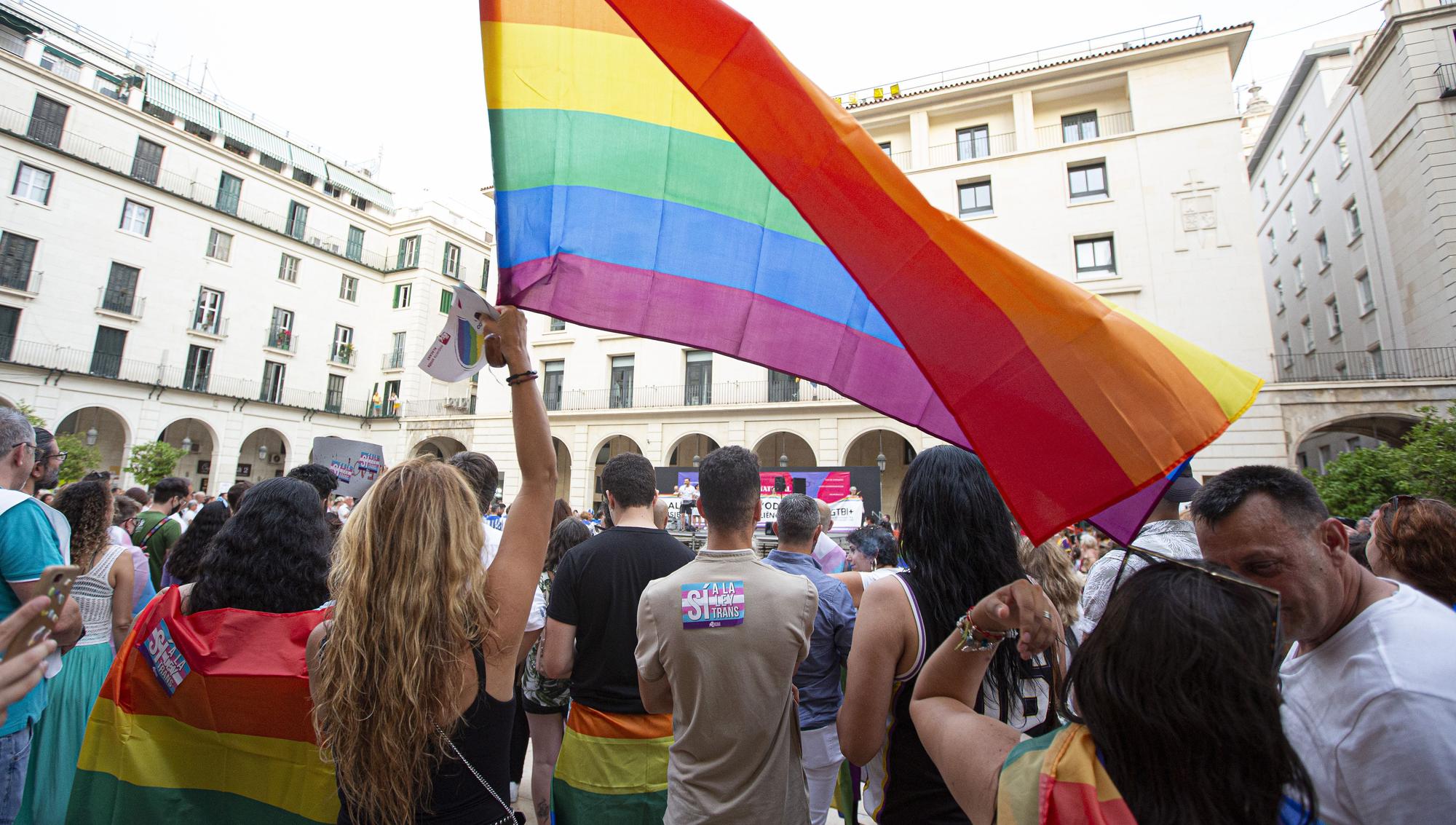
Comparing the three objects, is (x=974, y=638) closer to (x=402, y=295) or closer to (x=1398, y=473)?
(x=1398, y=473)

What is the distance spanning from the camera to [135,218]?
2548 centimetres

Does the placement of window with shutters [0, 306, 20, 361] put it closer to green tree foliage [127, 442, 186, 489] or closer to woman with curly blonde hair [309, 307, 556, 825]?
green tree foliage [127, 442, 186, 489]

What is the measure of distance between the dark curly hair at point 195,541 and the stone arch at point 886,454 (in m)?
19.0

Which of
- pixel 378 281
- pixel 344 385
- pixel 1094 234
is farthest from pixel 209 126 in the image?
pixel 1094 234

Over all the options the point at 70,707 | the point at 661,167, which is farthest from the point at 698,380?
the point at 661,167

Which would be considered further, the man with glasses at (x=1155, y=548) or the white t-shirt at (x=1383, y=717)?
the man with glasses at (x=1155, y=548)

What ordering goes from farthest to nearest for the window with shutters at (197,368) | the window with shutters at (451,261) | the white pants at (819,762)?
the window with shutters at (451,261) < the window with shutters at (197,368) < the white pants at (819,762)

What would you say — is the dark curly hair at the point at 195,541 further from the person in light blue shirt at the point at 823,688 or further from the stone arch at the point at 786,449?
the stone arch at the point at 786,449

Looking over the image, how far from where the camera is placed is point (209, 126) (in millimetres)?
29078

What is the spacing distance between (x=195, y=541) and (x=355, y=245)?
3485cm

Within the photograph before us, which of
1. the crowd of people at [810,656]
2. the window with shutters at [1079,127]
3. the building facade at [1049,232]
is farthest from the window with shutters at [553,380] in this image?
the crowd of people at [810,656]

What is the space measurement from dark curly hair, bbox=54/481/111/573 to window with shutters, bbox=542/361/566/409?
2136 centimetres

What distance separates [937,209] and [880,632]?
113 centimetres

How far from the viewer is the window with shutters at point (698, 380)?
23.2 meters
